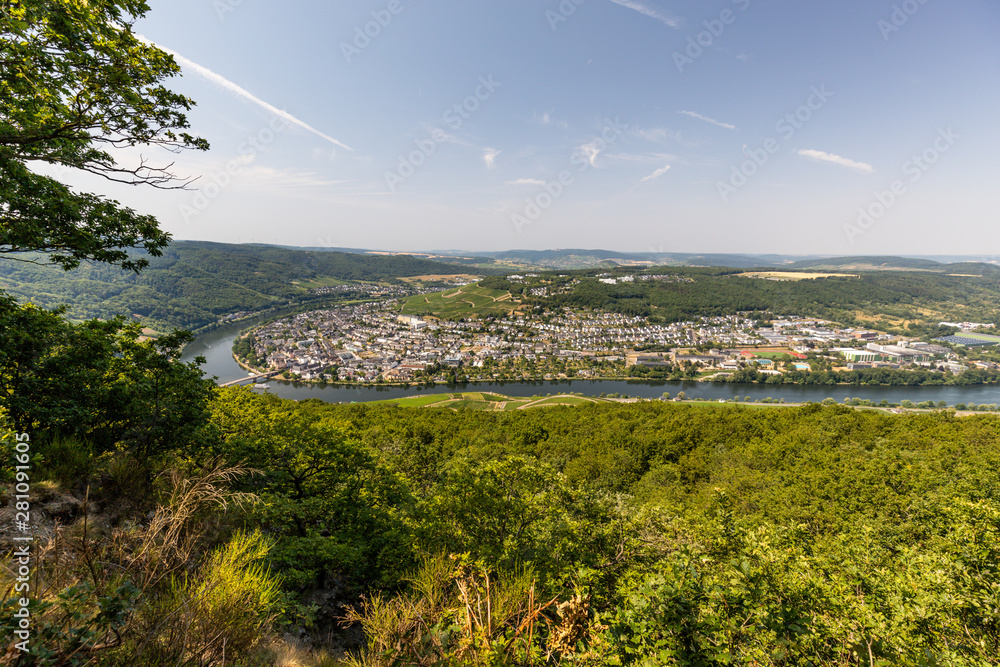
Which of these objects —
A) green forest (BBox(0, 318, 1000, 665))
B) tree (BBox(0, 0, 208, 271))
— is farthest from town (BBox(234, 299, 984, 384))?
tree (BBox(0, 0, 208, 271))

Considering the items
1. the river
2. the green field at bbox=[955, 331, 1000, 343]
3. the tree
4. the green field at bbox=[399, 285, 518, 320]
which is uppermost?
the tree

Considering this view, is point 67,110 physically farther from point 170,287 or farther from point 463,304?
point 170,287

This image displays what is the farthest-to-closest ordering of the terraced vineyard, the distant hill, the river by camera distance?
the distant hill < the river < the terraced vineyard

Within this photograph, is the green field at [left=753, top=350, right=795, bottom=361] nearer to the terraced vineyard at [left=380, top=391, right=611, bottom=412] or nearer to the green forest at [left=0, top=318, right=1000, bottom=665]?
the terraced vineyard at [left=380, top=391, right=611, bottom=412]

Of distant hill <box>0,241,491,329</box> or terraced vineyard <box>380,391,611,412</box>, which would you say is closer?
terraced vineyard <box>380,391,611,412</box>

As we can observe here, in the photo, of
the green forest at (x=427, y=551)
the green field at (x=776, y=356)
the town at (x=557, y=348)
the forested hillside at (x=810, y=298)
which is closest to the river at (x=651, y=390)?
the town at (x=557, y=348)

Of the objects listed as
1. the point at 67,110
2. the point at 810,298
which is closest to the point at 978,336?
the point at 810,298

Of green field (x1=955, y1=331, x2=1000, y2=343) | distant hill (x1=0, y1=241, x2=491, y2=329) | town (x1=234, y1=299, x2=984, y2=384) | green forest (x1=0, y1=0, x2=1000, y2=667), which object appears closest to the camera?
green forest (x1=0, y1=0, x2=1000, y2=667)

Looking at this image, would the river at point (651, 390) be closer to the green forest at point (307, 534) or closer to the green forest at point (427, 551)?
the green forest at point (427, 551)
